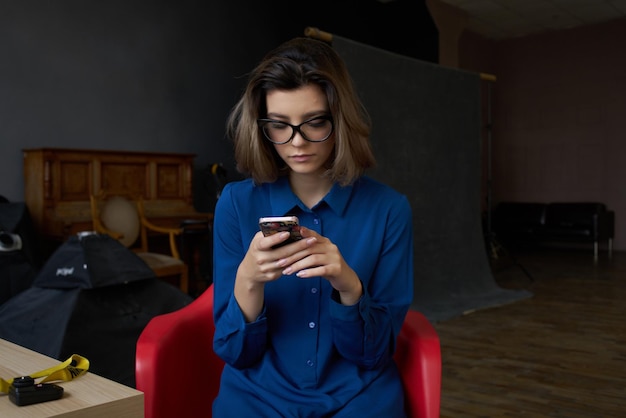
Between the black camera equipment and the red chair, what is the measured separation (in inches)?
17.1

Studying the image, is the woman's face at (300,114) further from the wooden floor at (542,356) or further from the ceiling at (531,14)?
the ceiling at (531,14)

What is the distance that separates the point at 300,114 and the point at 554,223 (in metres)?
9.91

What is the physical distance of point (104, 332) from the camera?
2.86 metres

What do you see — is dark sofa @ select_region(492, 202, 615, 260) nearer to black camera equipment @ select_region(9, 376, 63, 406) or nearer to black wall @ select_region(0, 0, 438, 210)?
black wall @ select_region(0, 0, 438, 210)

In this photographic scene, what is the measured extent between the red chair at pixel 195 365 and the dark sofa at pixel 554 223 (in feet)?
28.5

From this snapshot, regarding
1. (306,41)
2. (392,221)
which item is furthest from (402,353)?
(306,41)

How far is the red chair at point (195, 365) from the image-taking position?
1.47 meters

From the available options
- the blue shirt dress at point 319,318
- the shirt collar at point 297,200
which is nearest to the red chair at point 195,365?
the blue shirt dress at point 319,318

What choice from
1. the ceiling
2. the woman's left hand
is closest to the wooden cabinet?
the woman's left hand

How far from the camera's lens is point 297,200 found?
1421 millimetres

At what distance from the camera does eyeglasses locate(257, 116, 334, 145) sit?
1324 mm

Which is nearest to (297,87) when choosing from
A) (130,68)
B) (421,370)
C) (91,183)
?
(421,370)

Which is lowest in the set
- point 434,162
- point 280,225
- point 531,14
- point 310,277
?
point 310,277

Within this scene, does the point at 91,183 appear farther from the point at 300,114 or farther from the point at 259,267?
the point at 259,267
